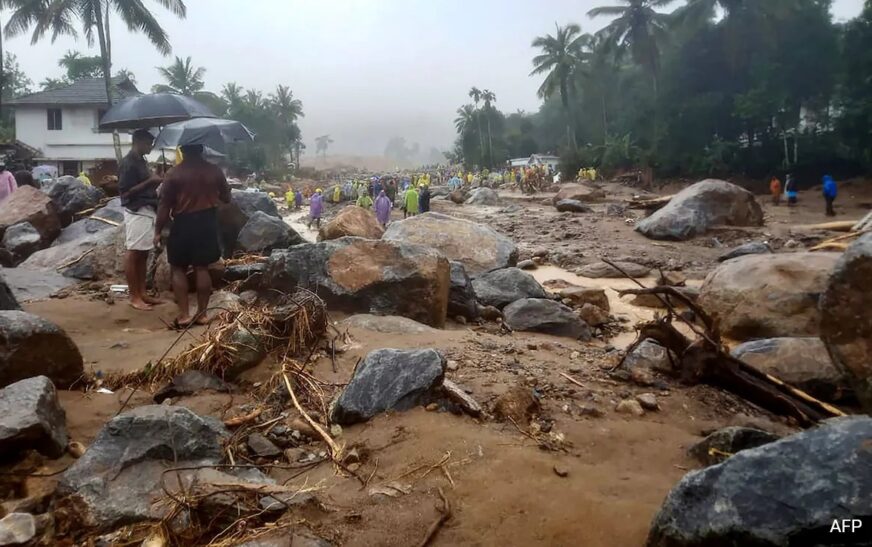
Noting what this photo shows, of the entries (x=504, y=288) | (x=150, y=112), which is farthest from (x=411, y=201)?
(x=150, y=112)

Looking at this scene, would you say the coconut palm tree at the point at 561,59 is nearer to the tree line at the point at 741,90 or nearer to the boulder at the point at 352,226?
the tree line at the point at 741,90

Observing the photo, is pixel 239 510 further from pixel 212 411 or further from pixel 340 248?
pixel 340 248

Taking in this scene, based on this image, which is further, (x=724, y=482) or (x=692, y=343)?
(x=692, y=343)

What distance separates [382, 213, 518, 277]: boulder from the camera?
788cm

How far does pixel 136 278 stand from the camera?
5008 millimetres

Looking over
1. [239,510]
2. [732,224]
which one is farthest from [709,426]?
[732,224]

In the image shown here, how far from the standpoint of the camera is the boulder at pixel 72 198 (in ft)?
28.9

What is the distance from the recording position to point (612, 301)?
787 centimetres

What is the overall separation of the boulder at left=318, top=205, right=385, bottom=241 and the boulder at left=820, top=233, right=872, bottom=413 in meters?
6.27

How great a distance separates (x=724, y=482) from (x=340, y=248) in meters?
3.85

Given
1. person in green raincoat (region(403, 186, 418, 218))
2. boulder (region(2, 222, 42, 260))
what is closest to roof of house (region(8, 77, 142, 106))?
person in green raincoat (region(403, 186, 418, 218))

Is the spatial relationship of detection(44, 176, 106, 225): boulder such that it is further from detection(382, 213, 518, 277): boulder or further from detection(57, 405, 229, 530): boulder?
detection(57, 405, 229, 530): boulder

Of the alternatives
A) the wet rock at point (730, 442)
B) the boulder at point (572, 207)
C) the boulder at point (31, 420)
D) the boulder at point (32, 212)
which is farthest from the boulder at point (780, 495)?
the boulder at point (572, 207)

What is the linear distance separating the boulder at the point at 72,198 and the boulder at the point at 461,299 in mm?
6203
